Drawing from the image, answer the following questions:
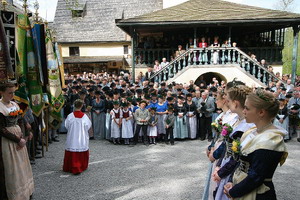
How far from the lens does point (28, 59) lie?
18.7 feet

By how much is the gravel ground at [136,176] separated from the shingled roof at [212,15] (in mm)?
8882

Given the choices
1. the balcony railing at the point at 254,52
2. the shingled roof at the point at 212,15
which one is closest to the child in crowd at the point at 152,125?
the shingled roof at the point at 212,15

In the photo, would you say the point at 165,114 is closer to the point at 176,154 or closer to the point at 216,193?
the point at 176,154

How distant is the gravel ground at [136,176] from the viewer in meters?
5.26

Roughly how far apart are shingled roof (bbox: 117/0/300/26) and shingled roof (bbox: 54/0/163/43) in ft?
44.3

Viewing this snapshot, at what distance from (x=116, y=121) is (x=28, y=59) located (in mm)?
4155

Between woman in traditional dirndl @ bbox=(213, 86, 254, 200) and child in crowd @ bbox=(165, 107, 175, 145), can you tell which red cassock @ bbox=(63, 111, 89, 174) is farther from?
woman in traditional dirndl @ bbox=(213, 86, 254, 200)

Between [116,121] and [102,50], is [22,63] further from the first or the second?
[102,50]

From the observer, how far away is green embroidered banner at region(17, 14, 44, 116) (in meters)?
5.56

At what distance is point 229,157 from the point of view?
9.93 ft

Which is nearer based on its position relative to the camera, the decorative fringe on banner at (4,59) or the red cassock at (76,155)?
the decorative fringe on banner at (4,59)

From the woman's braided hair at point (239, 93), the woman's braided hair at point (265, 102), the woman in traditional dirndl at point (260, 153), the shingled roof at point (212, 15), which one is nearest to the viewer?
the woman in traditional dirndl at point (260, 153)

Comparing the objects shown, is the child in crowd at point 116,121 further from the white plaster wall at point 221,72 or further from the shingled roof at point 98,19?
the shingled roof at point 98,19

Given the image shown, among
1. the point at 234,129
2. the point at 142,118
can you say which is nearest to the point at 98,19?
the point at 142,118
